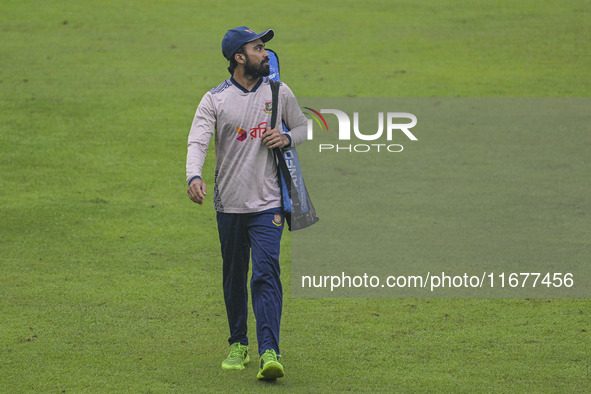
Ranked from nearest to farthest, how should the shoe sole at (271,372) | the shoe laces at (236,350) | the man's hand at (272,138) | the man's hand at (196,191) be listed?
the man's hand at (196,191), the shoe sole at (271,372), the man's hand at (272,138), the shoe laces at (236,350)

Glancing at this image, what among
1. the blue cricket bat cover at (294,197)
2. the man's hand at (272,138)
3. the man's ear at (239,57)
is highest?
the man's ear at (239,57)

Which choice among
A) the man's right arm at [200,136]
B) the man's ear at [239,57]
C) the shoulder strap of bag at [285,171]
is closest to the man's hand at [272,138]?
the shoulder strap of bag at [285,171]

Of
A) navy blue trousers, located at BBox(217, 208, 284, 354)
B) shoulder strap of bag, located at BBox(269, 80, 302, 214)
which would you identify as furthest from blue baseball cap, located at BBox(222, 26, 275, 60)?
navy blue trousers, located at BBox(217, 208, 284, 354)

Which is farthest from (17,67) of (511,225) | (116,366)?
(116,366)

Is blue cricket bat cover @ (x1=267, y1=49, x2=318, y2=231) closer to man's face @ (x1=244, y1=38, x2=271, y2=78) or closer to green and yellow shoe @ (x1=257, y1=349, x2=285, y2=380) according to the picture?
man's face @ (x1=244, y1=38, x2=271, y2=78)

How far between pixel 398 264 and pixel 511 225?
1987 millimetres

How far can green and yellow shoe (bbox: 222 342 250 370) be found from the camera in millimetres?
5988

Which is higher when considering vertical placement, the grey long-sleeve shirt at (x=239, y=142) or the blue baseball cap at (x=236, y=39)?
the blue baseball cap at (x=236, y=39)

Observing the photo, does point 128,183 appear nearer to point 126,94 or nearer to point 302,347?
point 126,94

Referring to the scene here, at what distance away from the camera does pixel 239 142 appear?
5.86m

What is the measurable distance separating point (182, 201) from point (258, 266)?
5084 mm

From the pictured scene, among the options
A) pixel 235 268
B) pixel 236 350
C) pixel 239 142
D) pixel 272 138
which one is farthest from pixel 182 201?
pixel 272 138

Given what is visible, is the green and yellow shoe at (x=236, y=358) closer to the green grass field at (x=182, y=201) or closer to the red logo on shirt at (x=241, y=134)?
the green grass field at (x=182, y=201)

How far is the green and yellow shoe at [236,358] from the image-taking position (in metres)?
5.99
